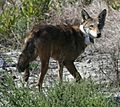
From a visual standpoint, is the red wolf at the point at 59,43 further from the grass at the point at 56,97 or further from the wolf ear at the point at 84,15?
the grass at the point at 56,97

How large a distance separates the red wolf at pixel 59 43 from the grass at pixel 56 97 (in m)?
2.13

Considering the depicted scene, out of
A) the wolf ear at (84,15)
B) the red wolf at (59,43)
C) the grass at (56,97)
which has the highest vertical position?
the grass at (56,97)

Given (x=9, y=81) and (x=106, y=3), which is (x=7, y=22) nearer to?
(x=106, y=3)

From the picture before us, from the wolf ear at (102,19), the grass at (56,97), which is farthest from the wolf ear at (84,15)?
the grass at (56,97)

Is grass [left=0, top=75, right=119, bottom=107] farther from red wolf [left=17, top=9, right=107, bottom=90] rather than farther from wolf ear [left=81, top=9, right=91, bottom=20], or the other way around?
wolf ear [left=81, top=9, right=91, bottom=20]

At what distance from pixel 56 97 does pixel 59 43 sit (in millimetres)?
3861

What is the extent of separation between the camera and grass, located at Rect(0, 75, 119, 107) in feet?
17.6

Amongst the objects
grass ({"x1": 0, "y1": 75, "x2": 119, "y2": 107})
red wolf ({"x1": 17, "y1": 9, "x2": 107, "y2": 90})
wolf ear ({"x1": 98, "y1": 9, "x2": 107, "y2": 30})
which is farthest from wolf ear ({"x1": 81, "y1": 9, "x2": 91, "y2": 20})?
grass ({"x1": 0, "y1": 75, "x2": 119, "y2": 107})

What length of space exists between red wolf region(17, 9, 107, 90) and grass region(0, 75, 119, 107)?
2127mm

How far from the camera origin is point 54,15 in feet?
48.0

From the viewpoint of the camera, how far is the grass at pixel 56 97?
5379 millimetres

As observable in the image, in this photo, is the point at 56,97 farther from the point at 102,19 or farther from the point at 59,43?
the point at 102,19

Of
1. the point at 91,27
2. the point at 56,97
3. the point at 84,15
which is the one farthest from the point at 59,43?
the point at 56,97

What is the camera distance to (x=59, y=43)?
927 cm
